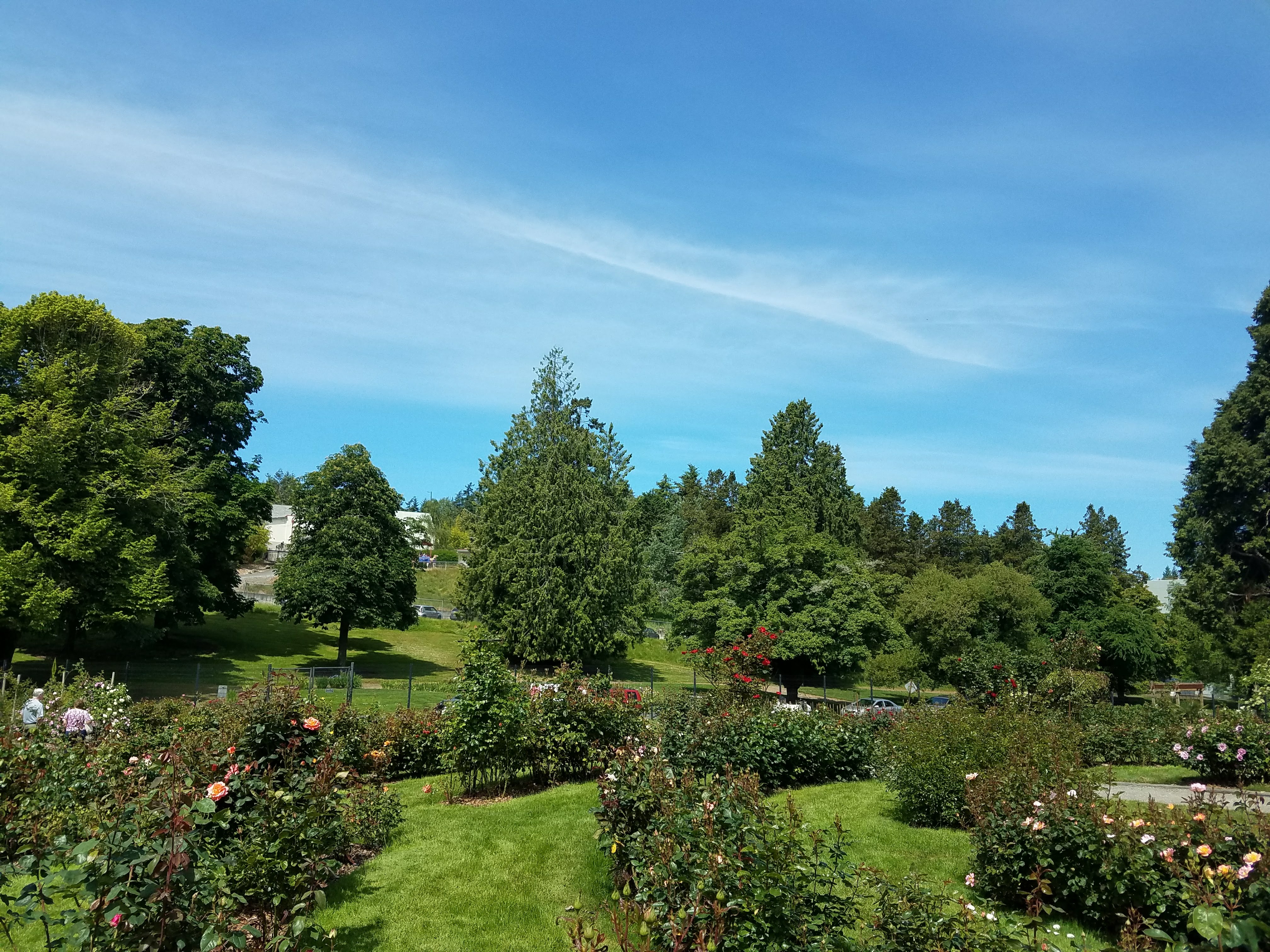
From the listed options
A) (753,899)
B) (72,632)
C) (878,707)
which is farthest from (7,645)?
(753,899)

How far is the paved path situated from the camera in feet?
35.4

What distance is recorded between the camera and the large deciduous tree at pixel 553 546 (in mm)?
33812

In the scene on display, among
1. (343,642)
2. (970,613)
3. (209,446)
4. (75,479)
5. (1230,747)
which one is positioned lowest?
(343,642)

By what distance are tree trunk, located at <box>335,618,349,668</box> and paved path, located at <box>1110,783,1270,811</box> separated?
33.3 m

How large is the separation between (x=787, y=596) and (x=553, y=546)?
9.70 meters

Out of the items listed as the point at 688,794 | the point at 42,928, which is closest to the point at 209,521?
the point at 42,928


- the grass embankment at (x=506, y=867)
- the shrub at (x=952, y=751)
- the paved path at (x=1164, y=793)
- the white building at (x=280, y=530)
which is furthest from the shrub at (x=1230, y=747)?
the white building at (x=280, y=530)

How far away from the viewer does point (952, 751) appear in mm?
10211

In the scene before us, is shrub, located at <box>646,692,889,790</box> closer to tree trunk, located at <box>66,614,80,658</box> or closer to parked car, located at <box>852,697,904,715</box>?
parked car, located at <box>852,697,904,715</box>

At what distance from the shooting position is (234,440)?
3884cm

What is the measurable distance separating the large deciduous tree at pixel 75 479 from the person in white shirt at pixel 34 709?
37.0 ft

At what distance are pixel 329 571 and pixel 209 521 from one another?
568 centimetres

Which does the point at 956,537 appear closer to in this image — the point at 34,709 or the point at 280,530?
the point at 280,530

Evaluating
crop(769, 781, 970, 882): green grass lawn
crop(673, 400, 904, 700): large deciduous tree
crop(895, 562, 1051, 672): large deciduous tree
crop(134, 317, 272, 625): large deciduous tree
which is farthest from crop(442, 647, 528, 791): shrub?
crop(895, 562, 1051, 672): large deciduous tree
